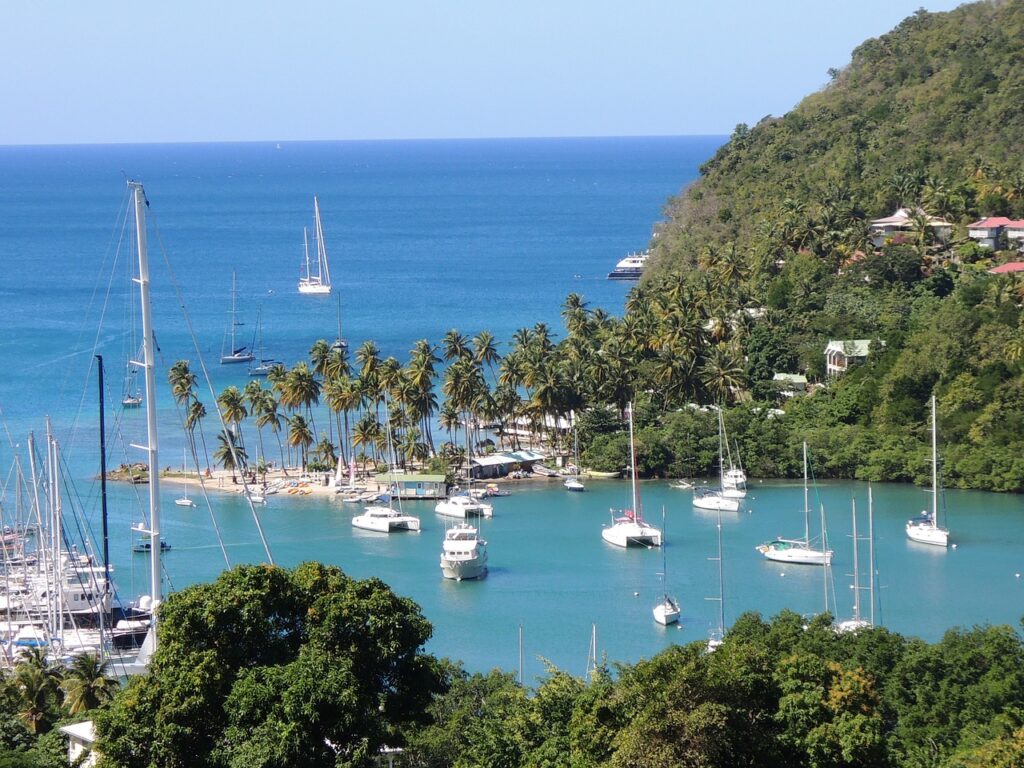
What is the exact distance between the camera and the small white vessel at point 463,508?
58.0 m

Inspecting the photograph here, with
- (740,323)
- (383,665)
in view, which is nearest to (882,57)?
(740,323)

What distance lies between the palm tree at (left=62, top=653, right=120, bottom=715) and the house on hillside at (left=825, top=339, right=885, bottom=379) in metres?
44.9

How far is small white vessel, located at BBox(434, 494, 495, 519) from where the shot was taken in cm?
A: 5800

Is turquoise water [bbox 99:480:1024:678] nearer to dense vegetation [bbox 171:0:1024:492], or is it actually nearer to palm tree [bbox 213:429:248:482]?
palm tree [bbox 213:429:248:482]

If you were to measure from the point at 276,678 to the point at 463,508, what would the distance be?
3476 cm

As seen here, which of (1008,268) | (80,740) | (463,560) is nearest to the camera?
(80,740)

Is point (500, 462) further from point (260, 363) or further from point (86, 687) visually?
point (86, 687)

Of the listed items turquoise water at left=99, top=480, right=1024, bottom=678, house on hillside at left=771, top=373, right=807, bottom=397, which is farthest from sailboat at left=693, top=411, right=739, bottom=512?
house on hillside at left=771, top=373, right=807, bottom=397

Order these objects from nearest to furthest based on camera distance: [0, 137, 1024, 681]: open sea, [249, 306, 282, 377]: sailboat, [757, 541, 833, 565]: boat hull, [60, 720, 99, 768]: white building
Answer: [60, 720, 99, 768]: white building < [0, 137, 1024, 681]: open sea < [757, 541, 833, 565]: boat hull < [249, 306, 282, 377]: sailboat

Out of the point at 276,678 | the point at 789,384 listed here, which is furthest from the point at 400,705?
the point at 789,384

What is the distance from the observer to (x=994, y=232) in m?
82.1

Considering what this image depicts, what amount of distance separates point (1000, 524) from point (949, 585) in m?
7.11

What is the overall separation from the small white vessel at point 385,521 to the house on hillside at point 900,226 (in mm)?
37797

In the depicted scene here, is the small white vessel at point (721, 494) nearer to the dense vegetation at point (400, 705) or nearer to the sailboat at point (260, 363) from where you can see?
the sailboat at point (260, 363)
